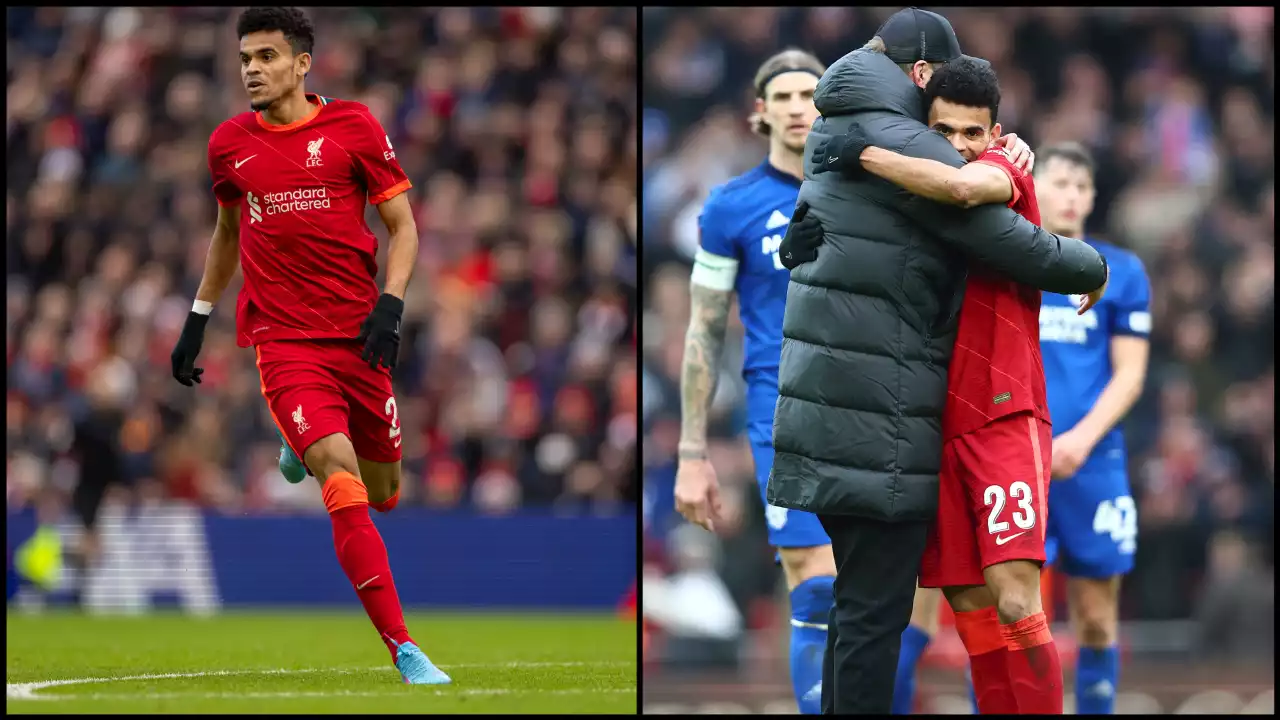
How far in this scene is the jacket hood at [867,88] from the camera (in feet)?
17.4

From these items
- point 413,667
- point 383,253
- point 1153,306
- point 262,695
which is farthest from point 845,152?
point 1153,306

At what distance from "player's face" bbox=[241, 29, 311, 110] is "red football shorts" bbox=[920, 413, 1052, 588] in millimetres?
3051

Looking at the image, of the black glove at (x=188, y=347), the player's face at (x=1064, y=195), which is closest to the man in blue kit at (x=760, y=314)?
the player's face at (x=1064, y=195)

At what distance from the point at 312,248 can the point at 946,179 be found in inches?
109

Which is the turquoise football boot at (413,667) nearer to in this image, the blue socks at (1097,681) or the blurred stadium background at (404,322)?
the blue socks at (1097,681)

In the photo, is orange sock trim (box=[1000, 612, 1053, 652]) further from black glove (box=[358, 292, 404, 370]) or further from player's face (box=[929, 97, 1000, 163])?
black glove (box=[358, 292, 404, 370])

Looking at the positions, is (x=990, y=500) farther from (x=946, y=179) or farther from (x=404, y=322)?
(x=404, y=322)

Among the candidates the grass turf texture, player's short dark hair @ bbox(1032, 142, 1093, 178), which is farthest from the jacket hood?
player's short dark hair @ bbox(1032, 142, 1093, 178)

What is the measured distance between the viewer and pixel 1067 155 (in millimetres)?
8148

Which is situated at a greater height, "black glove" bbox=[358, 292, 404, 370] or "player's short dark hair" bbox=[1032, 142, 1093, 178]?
"player's short dark hair" bbox=[1032, 142, 1093, 178]

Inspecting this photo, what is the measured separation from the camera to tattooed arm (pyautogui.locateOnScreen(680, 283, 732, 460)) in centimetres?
718

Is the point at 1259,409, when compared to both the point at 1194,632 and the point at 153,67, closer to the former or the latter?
the point at 1194,632

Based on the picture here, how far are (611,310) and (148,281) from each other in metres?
4.85

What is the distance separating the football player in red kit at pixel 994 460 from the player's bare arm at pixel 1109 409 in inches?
81.6
